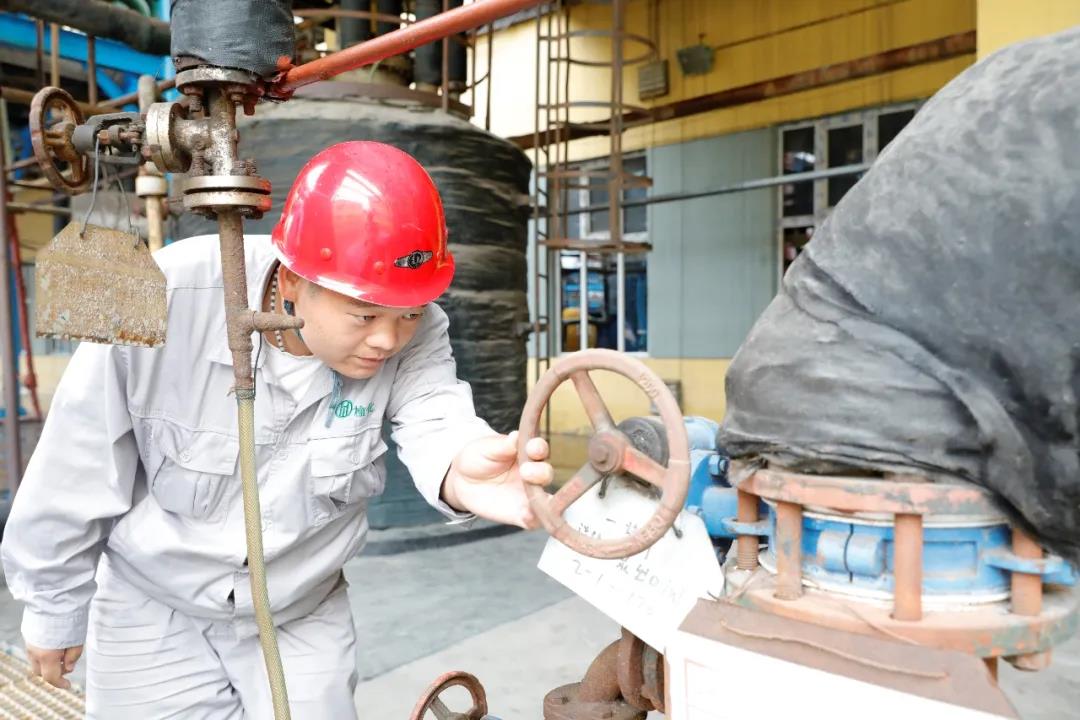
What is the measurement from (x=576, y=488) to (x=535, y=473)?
59 mm

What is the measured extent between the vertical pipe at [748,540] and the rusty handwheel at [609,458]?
111 millimetres

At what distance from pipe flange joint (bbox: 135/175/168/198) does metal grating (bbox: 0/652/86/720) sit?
177 centimetres

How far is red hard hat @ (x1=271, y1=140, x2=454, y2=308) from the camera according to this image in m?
1.28

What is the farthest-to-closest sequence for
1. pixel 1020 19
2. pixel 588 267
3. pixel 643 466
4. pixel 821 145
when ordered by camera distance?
pixel 588 267, pixel 821 145, pixel 1020 19, pixel 643 466

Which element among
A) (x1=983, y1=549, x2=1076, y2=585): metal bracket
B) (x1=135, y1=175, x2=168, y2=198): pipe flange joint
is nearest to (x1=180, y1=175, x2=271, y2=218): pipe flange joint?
(x1=983, y1=549, x2=1076, y2=585): metal bracket

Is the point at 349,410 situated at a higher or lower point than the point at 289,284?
lower

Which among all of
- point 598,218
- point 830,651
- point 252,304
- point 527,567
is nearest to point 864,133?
point 598,218

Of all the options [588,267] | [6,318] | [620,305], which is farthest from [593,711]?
[588,267]

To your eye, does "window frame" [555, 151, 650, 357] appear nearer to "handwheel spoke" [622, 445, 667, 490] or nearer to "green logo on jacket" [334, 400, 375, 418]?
"green logo on jacket" [334, 400, 375, 418]

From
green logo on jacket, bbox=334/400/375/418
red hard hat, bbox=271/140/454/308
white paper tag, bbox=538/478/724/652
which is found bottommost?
white paper tag, bbox=538/478/724/652

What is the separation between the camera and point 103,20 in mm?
3678

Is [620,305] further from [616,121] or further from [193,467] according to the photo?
[193,467]

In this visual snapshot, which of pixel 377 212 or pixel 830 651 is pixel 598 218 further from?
pixel 830 651

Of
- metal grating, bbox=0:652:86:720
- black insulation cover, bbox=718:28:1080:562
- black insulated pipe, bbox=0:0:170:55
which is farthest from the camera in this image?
black insulated pipe, bbox=0:0:170:55
